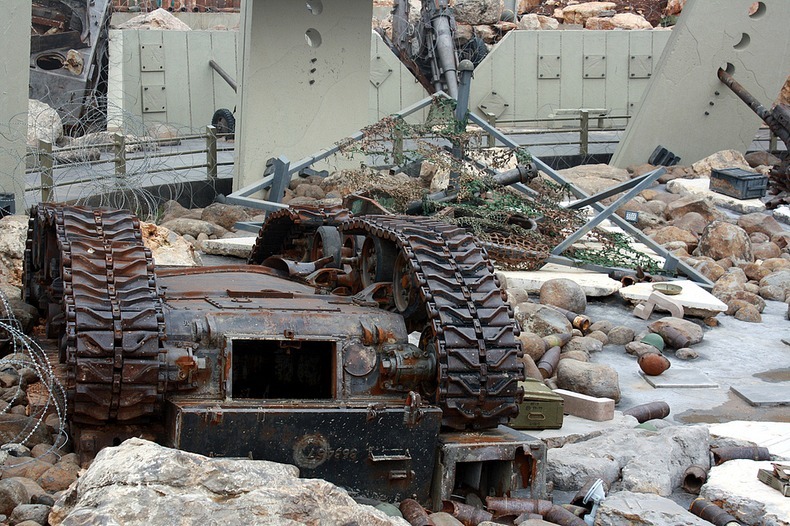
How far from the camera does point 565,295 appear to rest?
9.80 meters

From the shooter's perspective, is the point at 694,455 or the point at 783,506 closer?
the point at 783,506

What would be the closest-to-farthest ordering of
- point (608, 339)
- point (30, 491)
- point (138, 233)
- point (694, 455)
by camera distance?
1. point (30, 491)
2. point (138, 233)
3. point (694, 455)
4. point (608, 339)

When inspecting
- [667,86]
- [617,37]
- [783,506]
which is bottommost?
[783,506]

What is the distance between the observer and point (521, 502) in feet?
16.8

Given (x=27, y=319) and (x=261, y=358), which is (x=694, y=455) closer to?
(x=261, y=358)

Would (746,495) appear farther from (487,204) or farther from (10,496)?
(487,204)

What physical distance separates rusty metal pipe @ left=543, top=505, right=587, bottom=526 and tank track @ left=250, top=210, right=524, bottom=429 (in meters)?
0.49

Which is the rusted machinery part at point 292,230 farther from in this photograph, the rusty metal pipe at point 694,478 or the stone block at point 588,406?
the rusty metal pipe at point 694,478

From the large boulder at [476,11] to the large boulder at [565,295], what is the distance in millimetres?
19281

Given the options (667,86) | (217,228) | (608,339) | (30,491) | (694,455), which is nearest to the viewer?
(30,491)

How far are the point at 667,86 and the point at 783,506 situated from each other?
41.4ft

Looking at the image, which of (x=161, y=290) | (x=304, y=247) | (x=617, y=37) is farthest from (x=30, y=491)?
(x=617, y=37)

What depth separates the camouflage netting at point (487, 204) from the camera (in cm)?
1092

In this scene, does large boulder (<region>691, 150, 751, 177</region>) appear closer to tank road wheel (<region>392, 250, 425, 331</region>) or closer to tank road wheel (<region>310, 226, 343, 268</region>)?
tank road wheel (<region>310, 226, 343, 268</region>)
